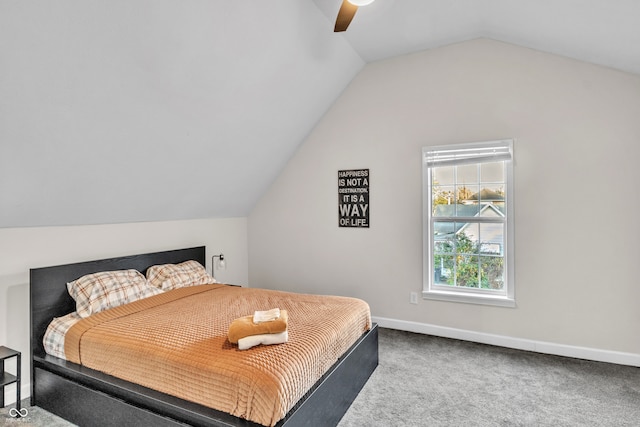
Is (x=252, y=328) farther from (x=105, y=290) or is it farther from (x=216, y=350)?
(x=105, y=290)

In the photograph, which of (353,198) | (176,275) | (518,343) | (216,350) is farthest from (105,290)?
(518,343)

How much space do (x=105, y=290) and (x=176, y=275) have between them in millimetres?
726

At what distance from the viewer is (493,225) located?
136 inches

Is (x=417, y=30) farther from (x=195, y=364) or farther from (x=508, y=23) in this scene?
(x=195, y=364)

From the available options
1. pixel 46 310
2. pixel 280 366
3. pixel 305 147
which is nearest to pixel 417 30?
pixel 305 147

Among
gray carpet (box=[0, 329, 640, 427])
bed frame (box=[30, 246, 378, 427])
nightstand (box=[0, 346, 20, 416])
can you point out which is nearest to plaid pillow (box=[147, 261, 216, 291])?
bed frame (box=[30, 246, 378, 427])

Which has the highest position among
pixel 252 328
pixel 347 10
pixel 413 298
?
pixel 347 10

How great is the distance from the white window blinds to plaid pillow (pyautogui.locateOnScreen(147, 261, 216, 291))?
259 centimetres

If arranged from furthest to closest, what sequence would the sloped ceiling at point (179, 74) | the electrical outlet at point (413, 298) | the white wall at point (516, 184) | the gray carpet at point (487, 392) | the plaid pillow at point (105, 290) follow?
the electrical outlet at point (413, 298) < the white wall at point (516, 184) < the plaid pillow at point (105, 290) < the gray carpet at point (487, 392) < the sloped ceiling at point (179, 74)

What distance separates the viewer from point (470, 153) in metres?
3.45

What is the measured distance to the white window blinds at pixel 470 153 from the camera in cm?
328

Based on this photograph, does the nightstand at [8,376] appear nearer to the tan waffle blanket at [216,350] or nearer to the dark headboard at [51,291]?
the dark headboard at [51,291]

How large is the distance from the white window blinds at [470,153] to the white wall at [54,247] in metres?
2.65

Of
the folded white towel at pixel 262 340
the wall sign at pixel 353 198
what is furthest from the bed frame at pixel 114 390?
the wall sign at pixel 353 198
